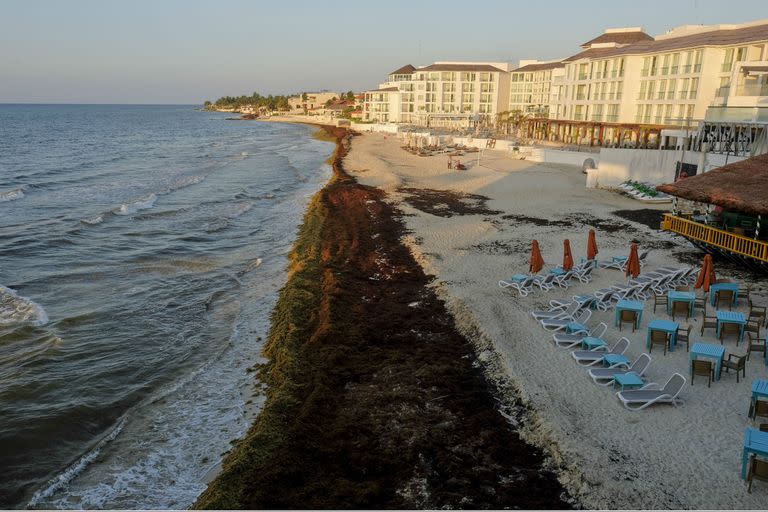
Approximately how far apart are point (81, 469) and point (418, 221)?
779 inches

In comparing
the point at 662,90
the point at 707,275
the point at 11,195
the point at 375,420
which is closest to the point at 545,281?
the point at 707,275

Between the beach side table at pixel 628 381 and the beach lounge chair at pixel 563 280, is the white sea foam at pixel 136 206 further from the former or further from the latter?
the beach side table at pixel 628 381

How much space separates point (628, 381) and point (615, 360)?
922mm

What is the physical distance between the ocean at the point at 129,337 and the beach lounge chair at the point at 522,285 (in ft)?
24.2

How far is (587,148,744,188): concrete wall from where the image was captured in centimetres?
3272

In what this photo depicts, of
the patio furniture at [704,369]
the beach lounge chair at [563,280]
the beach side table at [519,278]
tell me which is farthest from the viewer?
the beach lounge chair at [563,280]

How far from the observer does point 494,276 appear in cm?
1827

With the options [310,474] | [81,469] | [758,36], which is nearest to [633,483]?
[310,474]

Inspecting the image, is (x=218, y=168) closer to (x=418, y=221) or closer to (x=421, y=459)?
(x=418, y=221)

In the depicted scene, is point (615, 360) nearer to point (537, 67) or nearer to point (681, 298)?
point (681, 298)

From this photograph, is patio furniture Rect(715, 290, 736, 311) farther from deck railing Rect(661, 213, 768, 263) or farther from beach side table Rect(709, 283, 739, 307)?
deck railing Rect(661, 213, 768, 263)

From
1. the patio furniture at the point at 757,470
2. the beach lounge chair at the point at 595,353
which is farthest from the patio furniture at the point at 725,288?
the patio furniture at the point at 757,470

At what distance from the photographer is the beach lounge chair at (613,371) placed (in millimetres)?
11066

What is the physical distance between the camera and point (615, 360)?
11.5m
